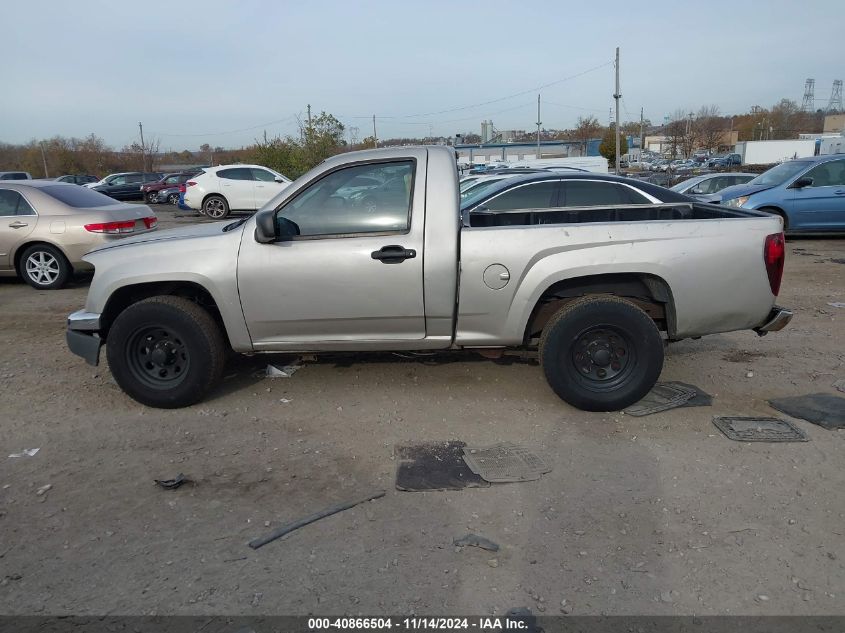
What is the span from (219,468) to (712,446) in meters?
3.13

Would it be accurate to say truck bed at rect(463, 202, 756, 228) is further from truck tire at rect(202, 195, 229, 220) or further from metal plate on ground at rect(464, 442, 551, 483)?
truck tire at rect(202, 195, 229, 220)

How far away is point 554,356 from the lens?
14.8ft

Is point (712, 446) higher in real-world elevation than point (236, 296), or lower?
lower

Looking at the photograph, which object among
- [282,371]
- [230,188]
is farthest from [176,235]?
[230,188]

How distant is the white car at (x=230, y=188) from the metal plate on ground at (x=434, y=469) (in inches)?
666

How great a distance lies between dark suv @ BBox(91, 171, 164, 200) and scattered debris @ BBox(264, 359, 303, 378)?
28.6 metres

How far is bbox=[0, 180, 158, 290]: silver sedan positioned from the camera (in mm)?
9203

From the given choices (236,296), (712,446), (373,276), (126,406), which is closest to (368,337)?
(373,276)

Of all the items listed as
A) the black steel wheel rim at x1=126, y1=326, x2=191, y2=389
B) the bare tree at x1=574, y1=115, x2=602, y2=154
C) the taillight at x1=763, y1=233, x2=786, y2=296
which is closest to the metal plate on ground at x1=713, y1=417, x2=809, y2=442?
the taillight at x1=763, y1=233, x2=786, y2=296

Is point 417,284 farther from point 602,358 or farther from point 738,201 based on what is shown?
point 738,201

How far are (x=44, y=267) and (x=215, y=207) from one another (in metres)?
11.2

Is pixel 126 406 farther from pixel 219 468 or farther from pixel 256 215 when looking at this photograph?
pixel 256 215

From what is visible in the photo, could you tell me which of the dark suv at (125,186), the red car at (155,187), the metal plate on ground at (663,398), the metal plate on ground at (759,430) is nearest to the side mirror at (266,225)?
the metal plate on ground at (663,398)

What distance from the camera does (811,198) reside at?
490 inches
